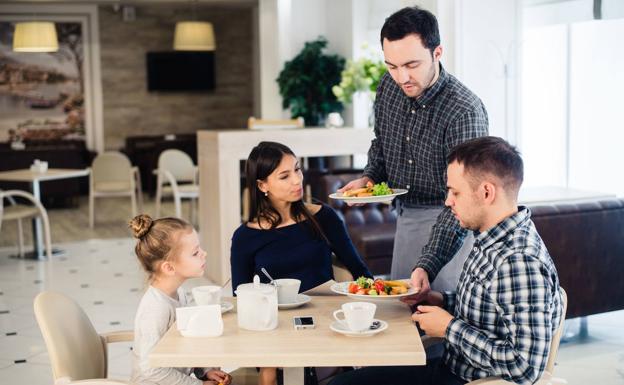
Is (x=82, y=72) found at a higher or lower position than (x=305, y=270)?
higher

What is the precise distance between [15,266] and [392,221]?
368 centimetres

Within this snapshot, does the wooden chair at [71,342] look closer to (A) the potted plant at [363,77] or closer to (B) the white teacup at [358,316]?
(B) the white teacup at [358,316]

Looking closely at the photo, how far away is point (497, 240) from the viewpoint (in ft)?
7.35

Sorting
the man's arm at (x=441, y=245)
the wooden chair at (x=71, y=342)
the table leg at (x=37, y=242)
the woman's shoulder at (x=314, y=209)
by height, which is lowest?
the table leg at (x=37, y=242)

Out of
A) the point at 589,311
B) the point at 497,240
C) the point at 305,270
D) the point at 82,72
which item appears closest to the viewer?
the point at 497,240

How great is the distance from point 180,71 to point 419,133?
12.0 meters

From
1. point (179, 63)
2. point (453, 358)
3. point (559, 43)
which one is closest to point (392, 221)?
point (559, 43)

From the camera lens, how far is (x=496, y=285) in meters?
2.17

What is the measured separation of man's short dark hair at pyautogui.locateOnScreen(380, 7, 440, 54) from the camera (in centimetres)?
276

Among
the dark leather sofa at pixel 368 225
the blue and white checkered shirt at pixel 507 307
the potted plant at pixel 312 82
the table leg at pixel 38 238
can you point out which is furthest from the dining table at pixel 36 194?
the blue and white checkered shirt at pixel 507 307

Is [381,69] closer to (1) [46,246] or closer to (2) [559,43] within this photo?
(2) [559,43]

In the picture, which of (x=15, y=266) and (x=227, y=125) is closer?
(x=15, y=266)

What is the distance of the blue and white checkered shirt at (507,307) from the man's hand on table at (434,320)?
0.03 meters

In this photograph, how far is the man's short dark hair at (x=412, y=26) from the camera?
276cm
